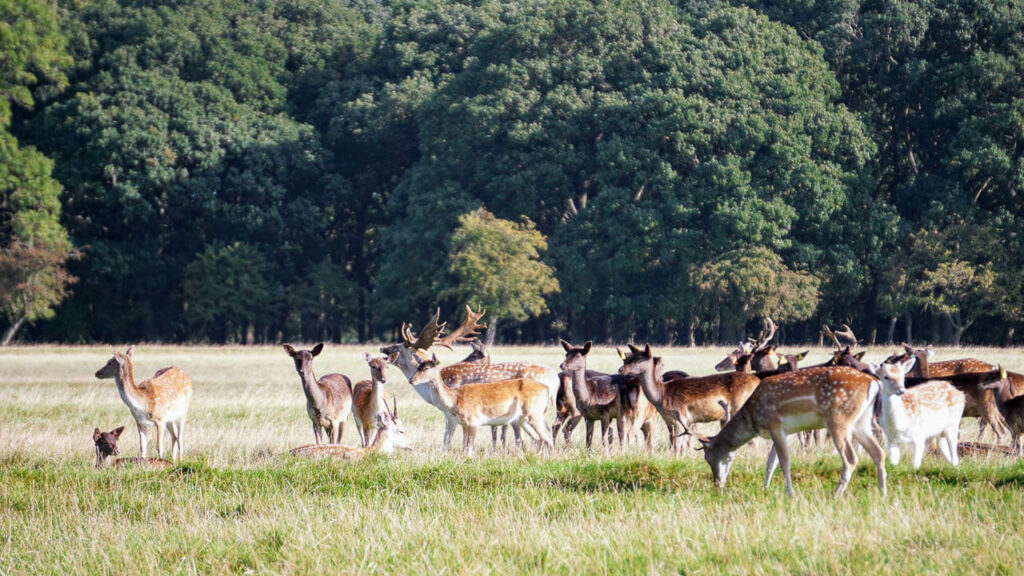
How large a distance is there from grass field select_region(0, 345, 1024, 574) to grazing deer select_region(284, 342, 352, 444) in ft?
1.23

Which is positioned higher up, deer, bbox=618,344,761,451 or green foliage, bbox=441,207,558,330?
green foliage, bbox=441,207,558,330

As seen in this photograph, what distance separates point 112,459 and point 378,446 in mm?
2074

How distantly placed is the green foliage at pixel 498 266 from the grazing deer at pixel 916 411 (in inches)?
1076

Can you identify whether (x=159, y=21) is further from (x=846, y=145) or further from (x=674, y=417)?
(x=674, y=417)

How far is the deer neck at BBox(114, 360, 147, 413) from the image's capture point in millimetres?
10391

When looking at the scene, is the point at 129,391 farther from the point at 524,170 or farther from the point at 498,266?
the point at 524,170

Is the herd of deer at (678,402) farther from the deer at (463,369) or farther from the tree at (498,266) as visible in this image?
the tree at (498,266)

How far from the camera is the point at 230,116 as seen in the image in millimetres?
41500

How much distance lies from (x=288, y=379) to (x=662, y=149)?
18.6 metres

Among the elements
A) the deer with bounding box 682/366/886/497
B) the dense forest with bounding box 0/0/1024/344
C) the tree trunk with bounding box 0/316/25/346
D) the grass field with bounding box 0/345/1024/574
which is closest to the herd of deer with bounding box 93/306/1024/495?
the deer with bounding box 682/366/886/497

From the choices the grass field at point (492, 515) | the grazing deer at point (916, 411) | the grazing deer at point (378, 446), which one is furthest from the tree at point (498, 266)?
the grazing deer at point (916, 411)

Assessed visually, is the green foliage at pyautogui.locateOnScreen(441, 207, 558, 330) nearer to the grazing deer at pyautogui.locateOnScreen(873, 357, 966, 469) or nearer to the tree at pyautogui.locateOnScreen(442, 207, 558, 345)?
the tree at pyautogui.locateOnScreen(442, 207, 558, 345)

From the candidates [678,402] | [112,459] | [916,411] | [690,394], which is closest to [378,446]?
[112,459]

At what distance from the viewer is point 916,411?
8336 millimetres
